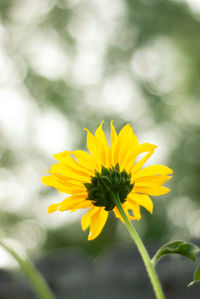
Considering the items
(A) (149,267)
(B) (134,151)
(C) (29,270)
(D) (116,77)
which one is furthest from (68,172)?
(D) (116,77)

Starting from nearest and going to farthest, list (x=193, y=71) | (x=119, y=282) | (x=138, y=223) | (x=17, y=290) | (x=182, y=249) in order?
(x=182, y=249)
(x=119, y=282)
(x=17, y=290)
(x=193, y=71)
(x=138, y=223)

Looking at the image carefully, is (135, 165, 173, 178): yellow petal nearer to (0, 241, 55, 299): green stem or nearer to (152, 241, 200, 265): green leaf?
(152, 241, 200, 265): green leaf

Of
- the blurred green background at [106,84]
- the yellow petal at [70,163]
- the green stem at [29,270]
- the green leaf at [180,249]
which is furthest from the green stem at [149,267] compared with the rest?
the blurred green background at [106,84]

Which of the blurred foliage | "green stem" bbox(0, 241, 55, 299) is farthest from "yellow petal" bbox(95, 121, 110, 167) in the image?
the blurred foliage

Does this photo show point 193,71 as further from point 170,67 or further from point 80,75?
point 80,75

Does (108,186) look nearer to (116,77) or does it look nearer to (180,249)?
(180,249)

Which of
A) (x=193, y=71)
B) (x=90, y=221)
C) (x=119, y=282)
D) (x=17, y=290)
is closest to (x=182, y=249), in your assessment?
(x=90, y=221)
